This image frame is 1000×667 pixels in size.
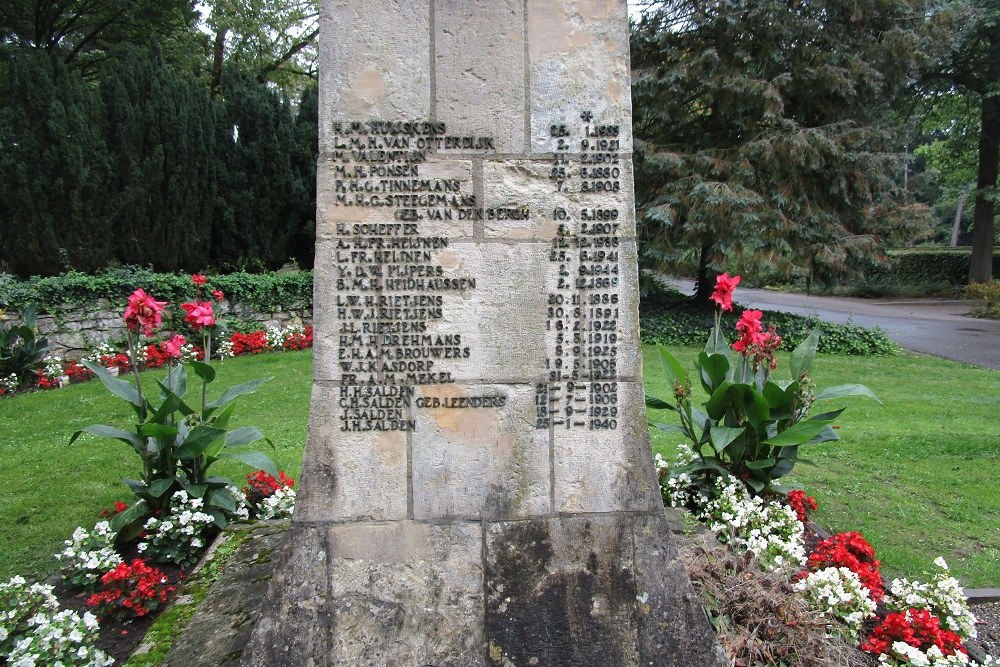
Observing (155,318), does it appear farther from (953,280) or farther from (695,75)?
(953,280)

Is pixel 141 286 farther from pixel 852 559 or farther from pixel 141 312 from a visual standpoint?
pixel 852 559

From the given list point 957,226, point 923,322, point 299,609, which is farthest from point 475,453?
point 957,226

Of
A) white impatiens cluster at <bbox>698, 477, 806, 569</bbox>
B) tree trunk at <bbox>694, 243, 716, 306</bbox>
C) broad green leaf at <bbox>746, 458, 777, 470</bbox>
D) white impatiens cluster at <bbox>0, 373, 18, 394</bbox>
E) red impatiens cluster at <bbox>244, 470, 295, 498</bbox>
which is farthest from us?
tree trunk at <bbox>694, 243, 716, 306</bbox>

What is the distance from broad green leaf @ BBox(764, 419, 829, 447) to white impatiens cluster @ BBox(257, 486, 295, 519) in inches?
140

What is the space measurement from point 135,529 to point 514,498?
2977mm

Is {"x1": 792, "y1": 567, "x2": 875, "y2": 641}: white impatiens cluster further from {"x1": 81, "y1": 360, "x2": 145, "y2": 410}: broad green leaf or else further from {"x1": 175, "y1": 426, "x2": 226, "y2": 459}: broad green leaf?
{"x1": 81, "y1": 360, "x2": 145, "y2": 410}: broad green leaf

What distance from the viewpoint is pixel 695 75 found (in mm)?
13438

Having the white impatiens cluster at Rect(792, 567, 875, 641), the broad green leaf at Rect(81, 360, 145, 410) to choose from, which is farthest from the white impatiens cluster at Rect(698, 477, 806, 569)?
the broad green leaf at Rect(81, 360, 145, 410)

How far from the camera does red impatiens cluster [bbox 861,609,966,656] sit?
3.46 meters

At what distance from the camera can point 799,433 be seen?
455 cm

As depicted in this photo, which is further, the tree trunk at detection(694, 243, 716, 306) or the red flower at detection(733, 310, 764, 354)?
the tree trunk at detection(694, 243, 716, 306)

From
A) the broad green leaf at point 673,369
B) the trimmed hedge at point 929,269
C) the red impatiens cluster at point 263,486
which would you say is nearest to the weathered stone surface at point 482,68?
the broad green leaf at point 673,369

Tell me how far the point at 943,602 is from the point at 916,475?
3.05 m

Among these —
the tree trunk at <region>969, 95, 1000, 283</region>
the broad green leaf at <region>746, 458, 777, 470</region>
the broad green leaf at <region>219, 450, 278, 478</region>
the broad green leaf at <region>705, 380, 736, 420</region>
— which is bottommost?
the broad green leaf at <region>746, 458, 777, 470</region>
